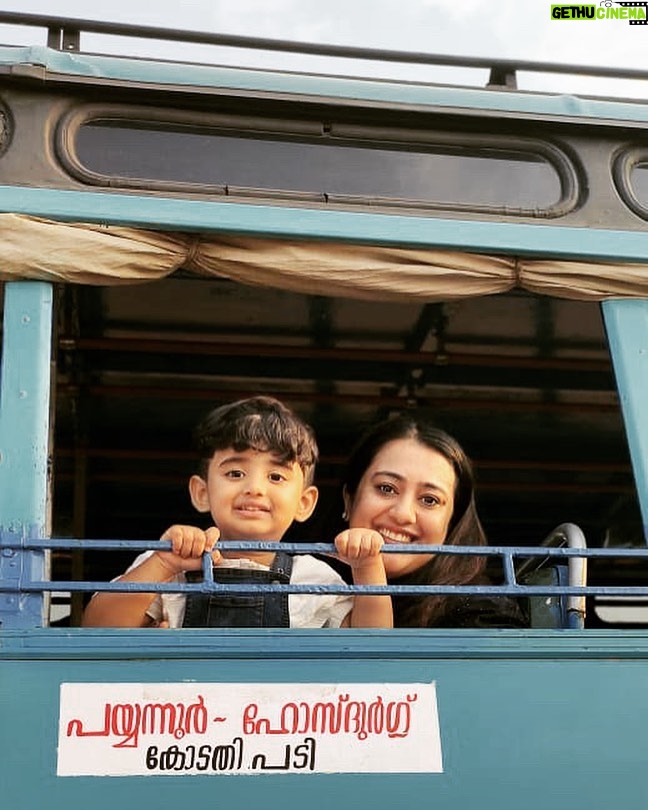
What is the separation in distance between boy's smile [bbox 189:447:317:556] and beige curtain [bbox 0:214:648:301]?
478 millimetres

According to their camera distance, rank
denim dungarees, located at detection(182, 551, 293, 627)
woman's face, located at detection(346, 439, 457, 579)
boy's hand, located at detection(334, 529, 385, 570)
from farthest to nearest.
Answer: woman's face, located at detection(346, 439, 457, 579) → denim dungarees, located at detection(182, 551, 293, 627) → boy's hand, located at detection(334, 529, 385, 570)

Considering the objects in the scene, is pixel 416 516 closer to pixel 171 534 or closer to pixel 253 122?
pixel 171 534

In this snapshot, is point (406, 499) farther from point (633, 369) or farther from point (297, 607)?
point (633, 369)

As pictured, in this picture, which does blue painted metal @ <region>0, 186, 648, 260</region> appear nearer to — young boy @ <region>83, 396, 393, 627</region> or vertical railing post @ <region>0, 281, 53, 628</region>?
vertical railing post @ <region>0, 281, 53, 628</region>

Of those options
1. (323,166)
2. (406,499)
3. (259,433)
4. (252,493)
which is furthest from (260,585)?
(323,166)

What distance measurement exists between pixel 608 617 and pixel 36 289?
440 cm

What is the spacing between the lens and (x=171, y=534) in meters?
2.25

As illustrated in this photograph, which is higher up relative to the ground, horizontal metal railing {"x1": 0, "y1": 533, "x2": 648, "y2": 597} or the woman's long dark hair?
the woman's long dark hair

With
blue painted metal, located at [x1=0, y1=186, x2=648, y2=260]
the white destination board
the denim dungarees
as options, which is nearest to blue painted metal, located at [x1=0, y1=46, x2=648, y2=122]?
blue painted metal, located at [x1=0, y1=186, x2=648, y2=260]

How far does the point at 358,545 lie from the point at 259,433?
1.80 feet

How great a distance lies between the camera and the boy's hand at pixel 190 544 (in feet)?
7.30

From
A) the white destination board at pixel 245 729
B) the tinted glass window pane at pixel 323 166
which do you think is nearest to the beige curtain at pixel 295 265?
the tinted glass window pane at pixel 323 166

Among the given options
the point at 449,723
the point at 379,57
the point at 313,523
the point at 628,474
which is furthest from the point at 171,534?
the point at 628,474

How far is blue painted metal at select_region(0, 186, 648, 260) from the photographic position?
98.0 inches
